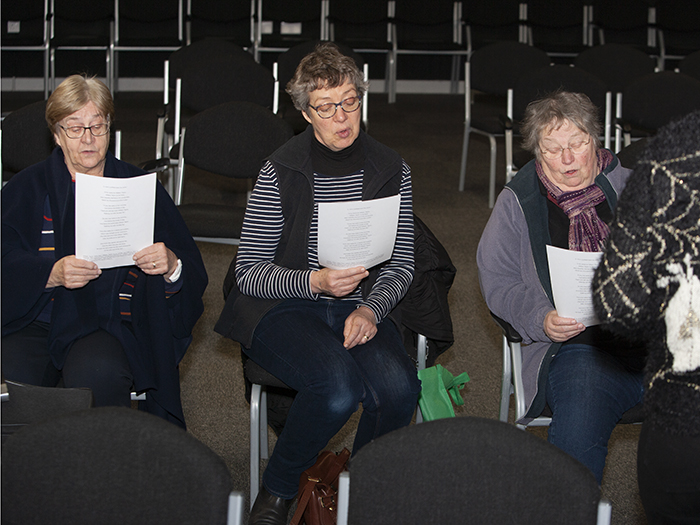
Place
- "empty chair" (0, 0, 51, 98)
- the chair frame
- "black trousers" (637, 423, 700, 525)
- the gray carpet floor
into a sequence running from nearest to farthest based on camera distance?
"black trousers" (637, 423, 700, 525)
the chair frame
the gray carpet floor
"empty chair" (0, 0, 51, 98)

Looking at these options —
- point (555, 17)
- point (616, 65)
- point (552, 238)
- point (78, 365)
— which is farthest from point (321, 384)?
point (555, 17)

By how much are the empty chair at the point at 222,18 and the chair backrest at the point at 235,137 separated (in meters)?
5.01

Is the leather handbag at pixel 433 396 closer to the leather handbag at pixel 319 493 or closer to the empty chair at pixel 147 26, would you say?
the leather handbag at pixel 319 493

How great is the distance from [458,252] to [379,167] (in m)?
2.22

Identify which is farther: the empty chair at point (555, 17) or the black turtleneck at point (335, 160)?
the empty chair at point (555, 17)

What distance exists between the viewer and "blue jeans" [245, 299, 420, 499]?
192 centimetres

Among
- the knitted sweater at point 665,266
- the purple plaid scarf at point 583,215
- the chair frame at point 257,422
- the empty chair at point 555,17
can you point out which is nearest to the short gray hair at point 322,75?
the purple plaid scarf at point 583,215

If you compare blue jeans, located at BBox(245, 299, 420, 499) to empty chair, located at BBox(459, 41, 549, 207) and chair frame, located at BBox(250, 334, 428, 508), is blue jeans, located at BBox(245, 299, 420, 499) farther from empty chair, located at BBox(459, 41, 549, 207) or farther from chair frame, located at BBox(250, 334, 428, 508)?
empty chair, located at BBox(459, 41, 549, 207)

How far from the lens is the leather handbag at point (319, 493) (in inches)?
74.9

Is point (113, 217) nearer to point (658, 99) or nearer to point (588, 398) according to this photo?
point (588, 398)

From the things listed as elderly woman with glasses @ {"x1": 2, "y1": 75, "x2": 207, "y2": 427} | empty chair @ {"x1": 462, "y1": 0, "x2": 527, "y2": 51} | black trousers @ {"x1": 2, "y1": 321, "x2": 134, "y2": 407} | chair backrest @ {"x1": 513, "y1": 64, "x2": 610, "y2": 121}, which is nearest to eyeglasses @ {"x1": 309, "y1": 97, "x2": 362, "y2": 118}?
elderly woman with glasses @ {"x1": 2, "y1": 75, "x2": 207, "y2": 427}

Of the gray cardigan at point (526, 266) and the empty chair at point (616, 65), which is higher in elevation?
the empty chair at point (616, 65)

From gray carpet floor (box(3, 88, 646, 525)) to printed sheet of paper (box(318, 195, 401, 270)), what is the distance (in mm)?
820

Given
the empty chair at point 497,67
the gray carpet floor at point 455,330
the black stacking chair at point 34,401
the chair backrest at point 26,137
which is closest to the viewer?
the black stacking chair at point 34,401
